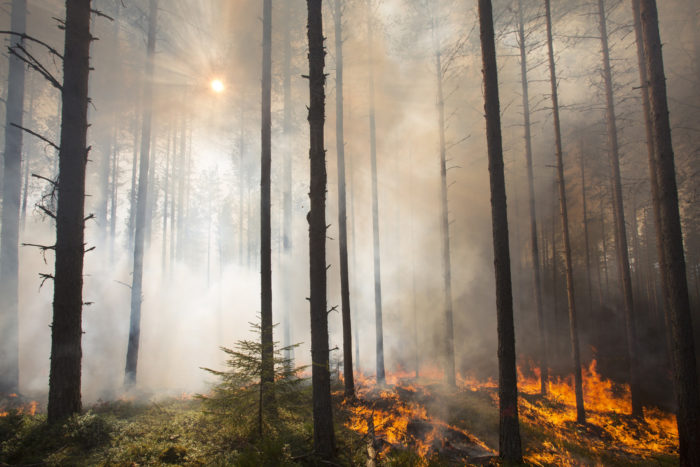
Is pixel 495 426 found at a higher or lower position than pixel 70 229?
lower

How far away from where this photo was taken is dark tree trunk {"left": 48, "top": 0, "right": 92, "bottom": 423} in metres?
5.58

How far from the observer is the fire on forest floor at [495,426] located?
24.7ft

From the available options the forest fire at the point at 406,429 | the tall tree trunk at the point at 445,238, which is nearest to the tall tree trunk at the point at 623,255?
the tall tree trunk at the point at 445,238

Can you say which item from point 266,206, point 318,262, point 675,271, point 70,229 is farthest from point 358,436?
point 675,271

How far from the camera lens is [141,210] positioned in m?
12.7

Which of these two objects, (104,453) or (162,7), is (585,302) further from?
(162,7)

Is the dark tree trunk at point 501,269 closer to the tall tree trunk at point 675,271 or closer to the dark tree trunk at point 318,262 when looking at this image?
the tall tree trunk at point 675,271

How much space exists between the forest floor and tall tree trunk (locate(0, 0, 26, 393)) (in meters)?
2.84

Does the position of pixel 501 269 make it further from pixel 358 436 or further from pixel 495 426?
pixel 495 426

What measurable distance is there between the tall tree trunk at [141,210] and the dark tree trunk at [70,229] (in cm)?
640

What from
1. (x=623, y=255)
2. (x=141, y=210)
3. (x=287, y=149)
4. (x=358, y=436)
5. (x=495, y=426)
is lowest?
(x=495, y=426)

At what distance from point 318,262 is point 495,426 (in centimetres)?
867

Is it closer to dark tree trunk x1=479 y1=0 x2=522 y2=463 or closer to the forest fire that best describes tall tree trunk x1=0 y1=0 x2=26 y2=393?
the forest fire

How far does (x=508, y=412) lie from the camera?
249 inches
